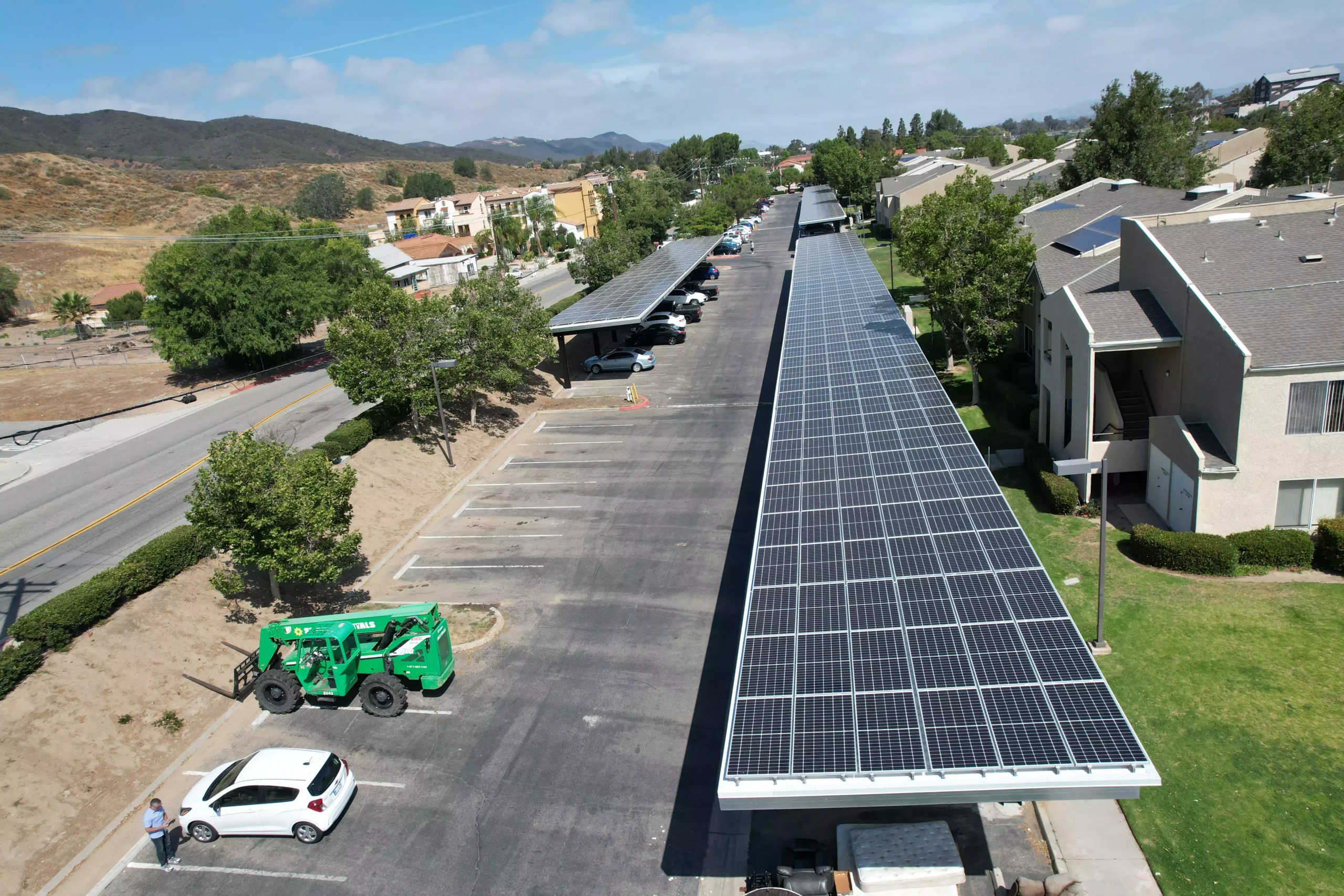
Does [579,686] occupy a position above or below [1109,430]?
below

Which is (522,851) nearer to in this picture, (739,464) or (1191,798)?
(1191,798)

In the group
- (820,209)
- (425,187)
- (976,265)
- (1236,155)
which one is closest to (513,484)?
(976,265)

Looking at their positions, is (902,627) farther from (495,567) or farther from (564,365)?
(564,365)

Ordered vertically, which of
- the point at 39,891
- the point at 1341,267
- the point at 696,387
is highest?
the point at 1341,267

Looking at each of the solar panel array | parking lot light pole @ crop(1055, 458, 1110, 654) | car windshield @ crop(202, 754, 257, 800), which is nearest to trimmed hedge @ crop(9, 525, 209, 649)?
car windshield @ crop(202, 754, 257, 800)

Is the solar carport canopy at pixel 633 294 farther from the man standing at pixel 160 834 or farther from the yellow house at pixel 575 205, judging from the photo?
the yellow house at pixel 575 205

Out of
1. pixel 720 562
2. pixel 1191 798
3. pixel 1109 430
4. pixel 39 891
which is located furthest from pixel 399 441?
pixel 1191 798
